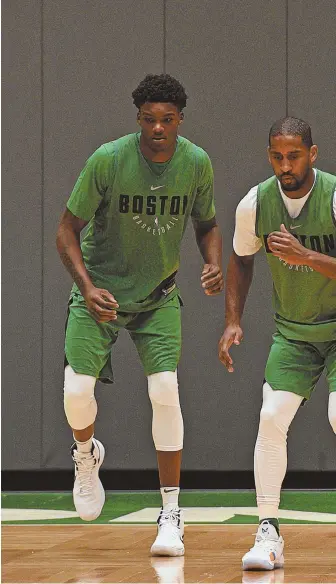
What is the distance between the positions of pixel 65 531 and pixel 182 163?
2.03 meters

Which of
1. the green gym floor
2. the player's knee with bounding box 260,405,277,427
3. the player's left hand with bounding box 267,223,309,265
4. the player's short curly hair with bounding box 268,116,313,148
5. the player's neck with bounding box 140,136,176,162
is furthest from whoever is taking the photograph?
the green gym floor

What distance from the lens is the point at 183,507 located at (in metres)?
7.05

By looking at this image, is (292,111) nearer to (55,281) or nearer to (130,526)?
(55,281)

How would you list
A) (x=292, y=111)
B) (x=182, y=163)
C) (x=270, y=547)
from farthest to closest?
(x=292, y=111) → (x=182, y=163) → (x=270, y=547)

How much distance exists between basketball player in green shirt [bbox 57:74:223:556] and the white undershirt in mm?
169

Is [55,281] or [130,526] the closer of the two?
[130,526]

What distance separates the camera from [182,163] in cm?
482

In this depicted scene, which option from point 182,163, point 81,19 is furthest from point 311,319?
point 81,19

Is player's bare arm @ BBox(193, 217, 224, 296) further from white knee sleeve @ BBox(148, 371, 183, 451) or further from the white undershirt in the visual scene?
white knee sleeve @ BBox(148, 371, 183, 451)

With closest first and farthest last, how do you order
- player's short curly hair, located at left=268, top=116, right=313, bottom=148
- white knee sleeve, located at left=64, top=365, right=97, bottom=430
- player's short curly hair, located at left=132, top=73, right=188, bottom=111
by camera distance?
player's short curly hair, located at left=268, top=116, right=313, bottom=148
player's short curly hair, located at left=132, top=73, right=188, bottom=111
white knee sleeve, located at left=64, top=365, right=97, bottom=430

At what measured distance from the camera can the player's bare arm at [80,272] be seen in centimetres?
450

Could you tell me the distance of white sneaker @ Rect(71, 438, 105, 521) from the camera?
5.11 metres

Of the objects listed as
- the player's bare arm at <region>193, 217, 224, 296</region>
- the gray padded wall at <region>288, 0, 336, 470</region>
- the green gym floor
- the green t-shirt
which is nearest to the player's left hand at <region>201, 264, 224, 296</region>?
the player's bare arm at <region>193, 217, 224, 296</region>

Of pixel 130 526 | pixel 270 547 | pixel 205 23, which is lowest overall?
pixel 130 526
